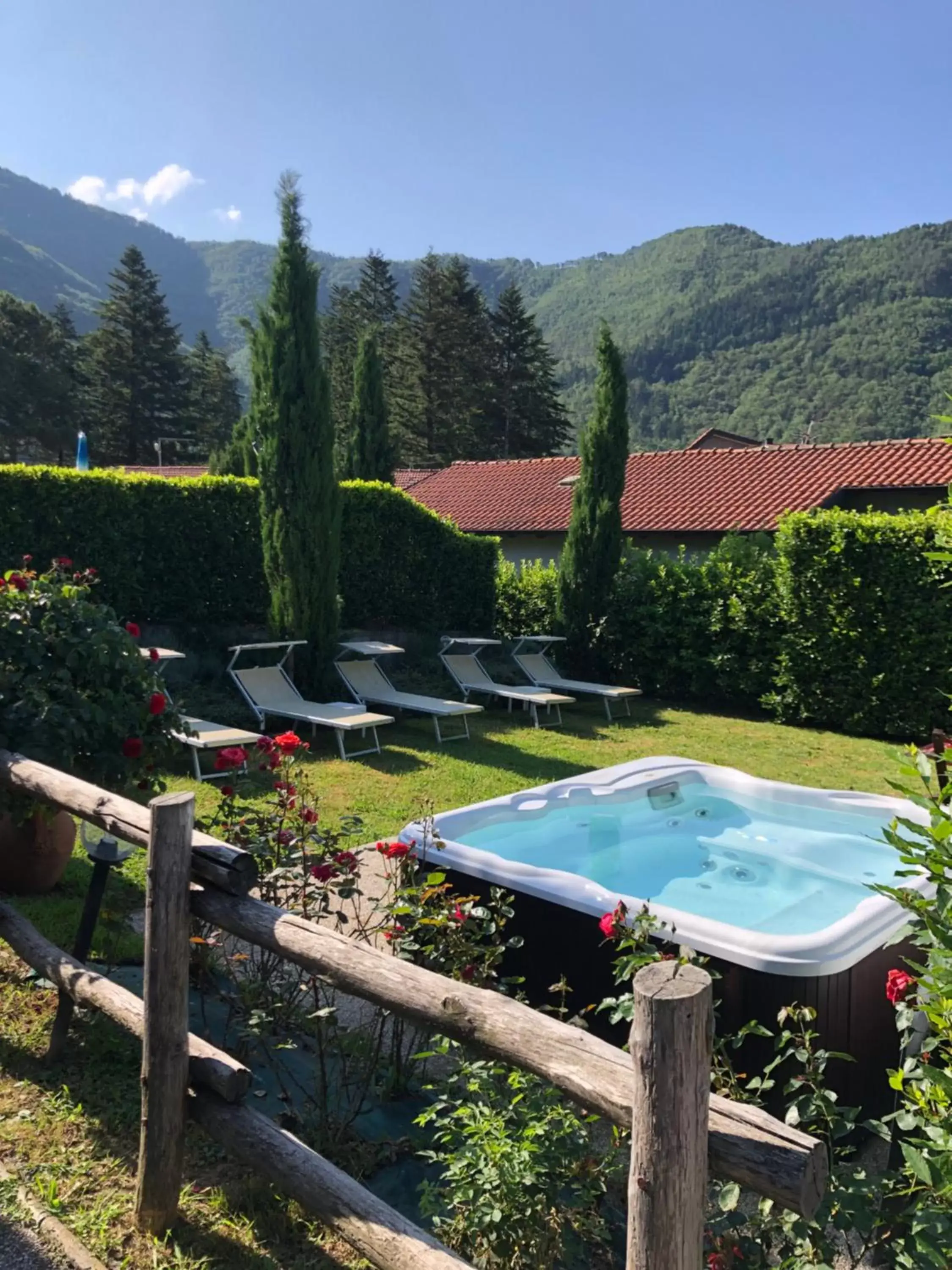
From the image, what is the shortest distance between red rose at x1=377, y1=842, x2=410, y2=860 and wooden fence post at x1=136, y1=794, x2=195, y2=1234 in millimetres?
1009

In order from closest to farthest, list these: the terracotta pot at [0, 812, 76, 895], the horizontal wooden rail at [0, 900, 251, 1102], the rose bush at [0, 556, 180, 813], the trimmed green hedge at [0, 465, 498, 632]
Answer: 1. the horizontal wooden rail at [0, 900, 251, 1102]
2. the rose bush at [0, 556, 180, 813]
3. the terracotta pot at [0, 812, 76, 895]
4. the trimmed green hedge at [0, 465, 498, 632]

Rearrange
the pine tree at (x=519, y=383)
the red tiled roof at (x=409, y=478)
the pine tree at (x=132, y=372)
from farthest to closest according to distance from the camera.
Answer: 1. the pine tree at (x=132, y=372)
2. the pine tree at (x=519, y=383)
3. the red tiled roof at (x=409, y=478)

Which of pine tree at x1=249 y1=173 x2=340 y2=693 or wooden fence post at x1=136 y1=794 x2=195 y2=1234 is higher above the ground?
pine tree at x1=249 y1=173 x2=340 y2=693

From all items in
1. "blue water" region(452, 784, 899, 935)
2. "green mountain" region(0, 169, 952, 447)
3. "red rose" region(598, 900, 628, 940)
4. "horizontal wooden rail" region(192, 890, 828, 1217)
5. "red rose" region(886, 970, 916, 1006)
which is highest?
"green mountain" region(0, 169, 952, 447)

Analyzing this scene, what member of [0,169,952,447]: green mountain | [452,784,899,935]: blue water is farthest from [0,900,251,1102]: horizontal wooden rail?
[0,169,952,447]: green mountain

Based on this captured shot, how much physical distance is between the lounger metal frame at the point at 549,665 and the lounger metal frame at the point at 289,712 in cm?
299

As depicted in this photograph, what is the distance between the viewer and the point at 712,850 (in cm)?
670

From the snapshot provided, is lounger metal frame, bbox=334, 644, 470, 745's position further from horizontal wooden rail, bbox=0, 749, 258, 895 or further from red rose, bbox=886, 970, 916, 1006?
red rose, bbox=886, 970, 916, 1006

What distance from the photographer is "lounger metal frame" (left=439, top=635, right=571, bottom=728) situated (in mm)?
10797

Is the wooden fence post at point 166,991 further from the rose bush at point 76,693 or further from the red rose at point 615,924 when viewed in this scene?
the rose bush at point 76,693

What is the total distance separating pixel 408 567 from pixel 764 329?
60700 millimetres

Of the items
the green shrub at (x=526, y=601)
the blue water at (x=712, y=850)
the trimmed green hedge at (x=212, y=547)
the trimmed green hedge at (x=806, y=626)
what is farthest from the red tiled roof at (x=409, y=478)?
the blue water at (x=712, y=850)

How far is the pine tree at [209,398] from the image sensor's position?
40.5 meters

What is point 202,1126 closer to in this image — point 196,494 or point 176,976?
point 176,976
